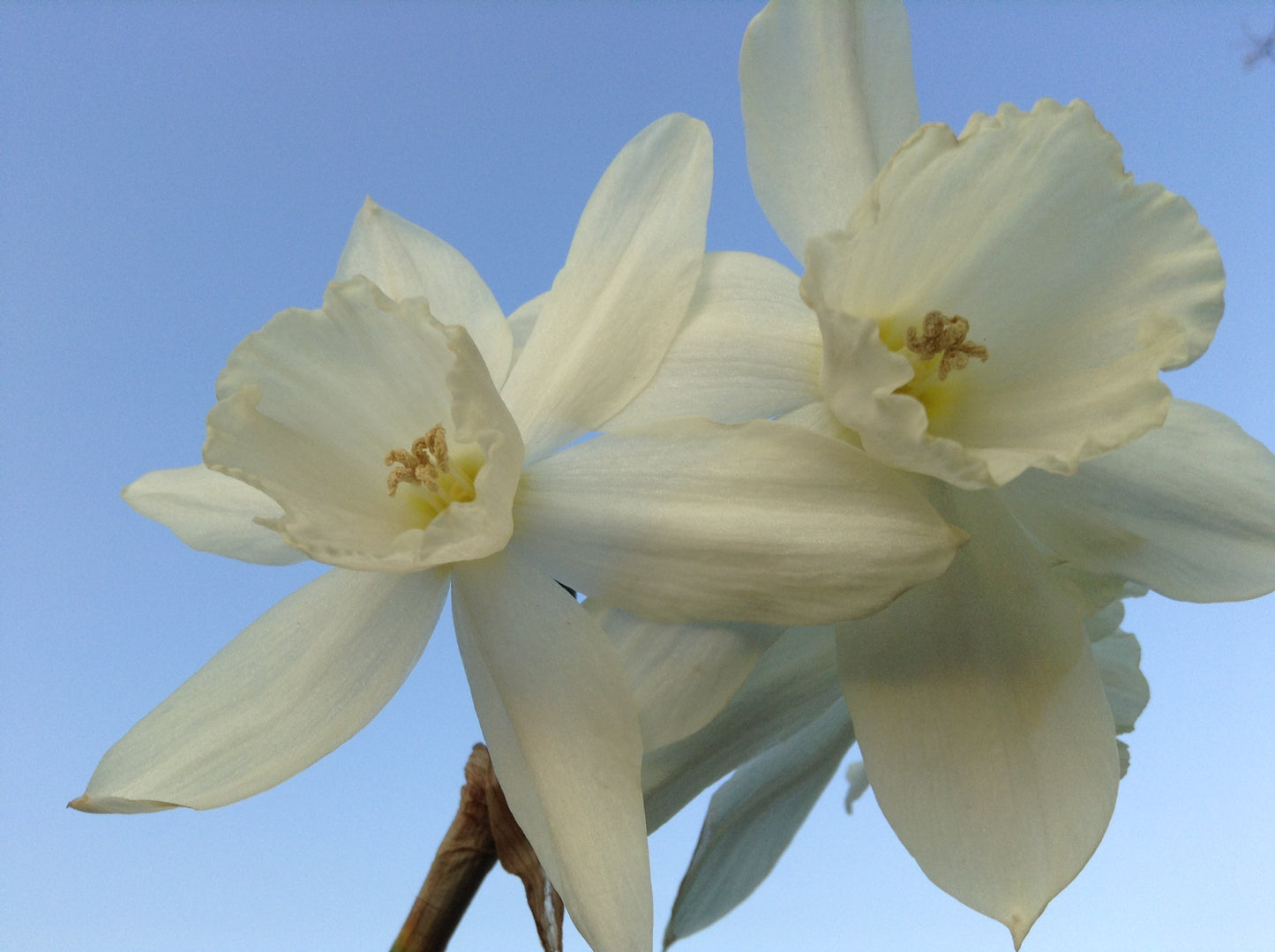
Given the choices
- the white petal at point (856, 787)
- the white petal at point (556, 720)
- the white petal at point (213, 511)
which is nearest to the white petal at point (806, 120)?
the white petal at point (556, 720)

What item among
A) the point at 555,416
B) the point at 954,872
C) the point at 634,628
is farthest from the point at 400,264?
the point at 954,872

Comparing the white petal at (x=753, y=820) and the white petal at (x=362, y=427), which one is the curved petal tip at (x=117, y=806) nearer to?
the white petal at (x=362, y=427)

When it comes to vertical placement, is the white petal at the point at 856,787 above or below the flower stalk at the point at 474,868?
above

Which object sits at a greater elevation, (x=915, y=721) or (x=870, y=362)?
(x=870, y=362)

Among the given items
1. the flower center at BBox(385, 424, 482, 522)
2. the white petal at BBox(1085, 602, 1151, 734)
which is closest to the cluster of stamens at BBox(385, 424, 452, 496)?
the flower center at BBox(385, 424, 482, 522)

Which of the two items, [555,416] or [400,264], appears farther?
[400,264]

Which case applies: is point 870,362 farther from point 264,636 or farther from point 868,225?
point 264,636
